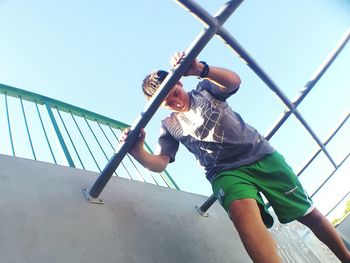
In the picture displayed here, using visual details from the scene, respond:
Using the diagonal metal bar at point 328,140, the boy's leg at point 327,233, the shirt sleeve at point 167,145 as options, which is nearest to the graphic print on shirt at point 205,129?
the shirt sleeve at point 167,145

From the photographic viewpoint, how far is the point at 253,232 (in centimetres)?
89

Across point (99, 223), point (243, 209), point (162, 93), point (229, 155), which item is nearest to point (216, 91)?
point (229, 155)

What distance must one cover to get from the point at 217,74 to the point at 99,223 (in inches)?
26.7

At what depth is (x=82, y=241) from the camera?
97 centimetres

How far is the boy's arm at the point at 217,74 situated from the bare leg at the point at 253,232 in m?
0.44

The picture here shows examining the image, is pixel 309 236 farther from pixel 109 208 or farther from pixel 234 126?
pixel 109 208

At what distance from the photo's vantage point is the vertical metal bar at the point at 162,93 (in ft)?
2.83

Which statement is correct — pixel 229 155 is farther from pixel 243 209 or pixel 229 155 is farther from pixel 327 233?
pixel 327 233

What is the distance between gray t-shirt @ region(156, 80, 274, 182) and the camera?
1233mm

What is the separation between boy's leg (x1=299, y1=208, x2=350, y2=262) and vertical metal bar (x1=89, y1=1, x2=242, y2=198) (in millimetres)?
761

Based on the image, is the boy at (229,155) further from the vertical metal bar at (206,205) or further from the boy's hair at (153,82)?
the vertical metal bar at (206,205)

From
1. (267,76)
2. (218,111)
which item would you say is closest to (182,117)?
(218,111)

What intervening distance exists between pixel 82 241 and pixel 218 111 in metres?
0.71

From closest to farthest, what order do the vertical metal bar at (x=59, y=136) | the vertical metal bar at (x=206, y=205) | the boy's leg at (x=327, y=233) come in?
1. the boy's leg at (x=327, y=233)
2. the vertical metal bar at (x=59, y=136)
3. the vertical metal bar at (x=206, y=205)
